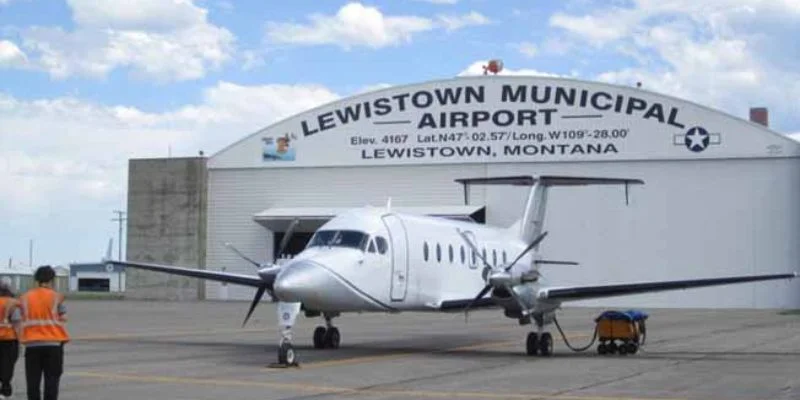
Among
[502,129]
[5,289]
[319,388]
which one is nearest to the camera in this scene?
[5,289]

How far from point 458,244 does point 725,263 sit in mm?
31430

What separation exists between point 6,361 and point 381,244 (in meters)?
10.7

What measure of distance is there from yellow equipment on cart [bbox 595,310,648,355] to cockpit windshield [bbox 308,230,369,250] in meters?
6.03

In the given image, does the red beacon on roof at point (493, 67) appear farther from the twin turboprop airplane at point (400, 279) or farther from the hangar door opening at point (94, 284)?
the hangar door opening at point (94, 284)

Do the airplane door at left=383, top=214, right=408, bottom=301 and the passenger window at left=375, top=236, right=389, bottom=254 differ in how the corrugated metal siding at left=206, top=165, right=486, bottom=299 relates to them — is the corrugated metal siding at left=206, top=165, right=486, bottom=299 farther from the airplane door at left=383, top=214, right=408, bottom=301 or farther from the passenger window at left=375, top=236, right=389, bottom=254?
the passenger window at left=375, top=236, right=389, bottom=254

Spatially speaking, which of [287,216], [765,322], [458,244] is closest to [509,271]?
[458,244]

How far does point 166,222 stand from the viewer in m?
65.4

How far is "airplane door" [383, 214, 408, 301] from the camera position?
2473 cm

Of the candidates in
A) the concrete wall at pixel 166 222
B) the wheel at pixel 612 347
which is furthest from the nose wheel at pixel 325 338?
the concrete wall at pixel 166 222

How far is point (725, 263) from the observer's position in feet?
182

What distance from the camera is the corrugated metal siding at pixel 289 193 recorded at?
61.8 metres

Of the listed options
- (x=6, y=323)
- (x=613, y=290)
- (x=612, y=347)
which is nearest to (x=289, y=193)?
(x=612, y=347)

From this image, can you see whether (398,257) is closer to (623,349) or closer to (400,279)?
(400,279)

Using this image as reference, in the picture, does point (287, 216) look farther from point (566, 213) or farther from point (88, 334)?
point (88, 334)
